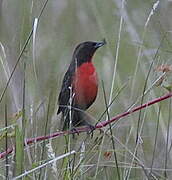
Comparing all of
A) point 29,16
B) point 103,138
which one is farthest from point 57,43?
point 103,138

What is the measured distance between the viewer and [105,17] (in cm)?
481

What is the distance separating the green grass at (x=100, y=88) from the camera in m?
2.81

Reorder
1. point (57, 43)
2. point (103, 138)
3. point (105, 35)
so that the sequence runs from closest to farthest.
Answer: point (103, 138) < point (105, 35) < point (57, 43)

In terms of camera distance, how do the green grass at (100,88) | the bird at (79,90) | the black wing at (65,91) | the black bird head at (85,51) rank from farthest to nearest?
the black bird head at (85,51) → the black wing at (65,91) → the bird at (79,90) → the green grass at (100,88)

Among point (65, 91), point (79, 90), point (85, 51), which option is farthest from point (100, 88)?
point (79, 90)

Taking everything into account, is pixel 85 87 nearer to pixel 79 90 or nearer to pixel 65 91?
pixel 79 90

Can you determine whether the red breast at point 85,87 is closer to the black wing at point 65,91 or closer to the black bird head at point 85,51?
the black wing at point 65,91

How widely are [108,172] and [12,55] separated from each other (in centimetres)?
124

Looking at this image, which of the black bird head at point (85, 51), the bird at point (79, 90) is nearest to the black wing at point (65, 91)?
the bird at point (79, 90)

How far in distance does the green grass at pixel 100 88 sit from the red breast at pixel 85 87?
74 millimetres

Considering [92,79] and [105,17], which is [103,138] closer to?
[92,79]

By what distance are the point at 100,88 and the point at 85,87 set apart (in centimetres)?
114

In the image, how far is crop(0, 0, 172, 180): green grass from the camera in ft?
9.21

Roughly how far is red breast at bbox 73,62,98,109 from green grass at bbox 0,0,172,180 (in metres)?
0.07
